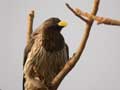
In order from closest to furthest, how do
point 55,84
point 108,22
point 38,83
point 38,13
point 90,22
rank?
A: point 108,22, point 90,22, point 55,84, point 38,83, point 38,13

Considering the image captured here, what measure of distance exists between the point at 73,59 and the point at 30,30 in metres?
0.44

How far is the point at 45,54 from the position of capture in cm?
111

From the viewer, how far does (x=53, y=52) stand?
1.10m

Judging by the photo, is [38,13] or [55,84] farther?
[38,13]

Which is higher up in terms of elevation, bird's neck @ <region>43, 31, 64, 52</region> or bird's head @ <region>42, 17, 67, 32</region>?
bird's head @ <region>42, 17, 67, 32</region>

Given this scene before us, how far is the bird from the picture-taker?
1.03 m

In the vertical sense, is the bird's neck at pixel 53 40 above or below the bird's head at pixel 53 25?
below

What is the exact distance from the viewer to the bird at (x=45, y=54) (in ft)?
3.38

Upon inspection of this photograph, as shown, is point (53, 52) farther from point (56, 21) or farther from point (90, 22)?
point (90, 22)

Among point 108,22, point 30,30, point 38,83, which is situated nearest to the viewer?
point 108,22

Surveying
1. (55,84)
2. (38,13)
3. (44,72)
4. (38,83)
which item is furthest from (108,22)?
(38,13)

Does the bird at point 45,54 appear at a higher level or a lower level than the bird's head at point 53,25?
lower

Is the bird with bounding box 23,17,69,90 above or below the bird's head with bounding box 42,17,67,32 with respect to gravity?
below

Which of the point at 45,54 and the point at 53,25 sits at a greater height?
the point at 53,25
